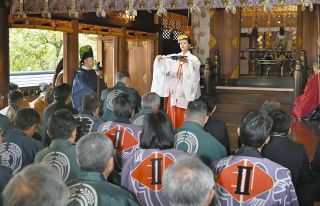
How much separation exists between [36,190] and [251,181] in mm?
1358

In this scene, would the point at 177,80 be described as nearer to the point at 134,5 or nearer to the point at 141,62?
the point at 134,5

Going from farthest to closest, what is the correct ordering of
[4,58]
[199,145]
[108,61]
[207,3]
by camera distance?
[108,61] < [4,58] < [207,3] < [199,145]

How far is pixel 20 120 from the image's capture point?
3.36 meters

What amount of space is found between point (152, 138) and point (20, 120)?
1190 mm

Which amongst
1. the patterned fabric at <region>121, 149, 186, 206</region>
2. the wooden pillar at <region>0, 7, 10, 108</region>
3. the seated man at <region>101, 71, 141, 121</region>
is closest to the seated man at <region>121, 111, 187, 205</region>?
the patterned fabric at <region>121, 149, 186, 206</region>

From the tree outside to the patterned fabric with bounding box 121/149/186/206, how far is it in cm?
1116

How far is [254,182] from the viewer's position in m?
2.44

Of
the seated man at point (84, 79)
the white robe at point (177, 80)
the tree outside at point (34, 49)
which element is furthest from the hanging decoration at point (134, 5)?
the tree outside at point (34, 49)

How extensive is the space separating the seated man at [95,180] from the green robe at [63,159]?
2.21 ft

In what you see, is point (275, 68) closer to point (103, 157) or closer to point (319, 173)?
point (319, 173)

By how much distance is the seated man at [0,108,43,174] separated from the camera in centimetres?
308

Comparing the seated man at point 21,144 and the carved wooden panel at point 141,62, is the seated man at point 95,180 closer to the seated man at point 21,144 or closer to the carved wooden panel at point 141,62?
the seated man at point 21,144

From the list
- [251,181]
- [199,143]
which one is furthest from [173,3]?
[251,181]

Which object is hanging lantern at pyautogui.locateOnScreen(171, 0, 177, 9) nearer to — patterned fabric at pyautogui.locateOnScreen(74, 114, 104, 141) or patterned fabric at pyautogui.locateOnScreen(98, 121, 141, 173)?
patterned fabric at pyautogui.locateOnScreen(74, 114, 104, 141)
